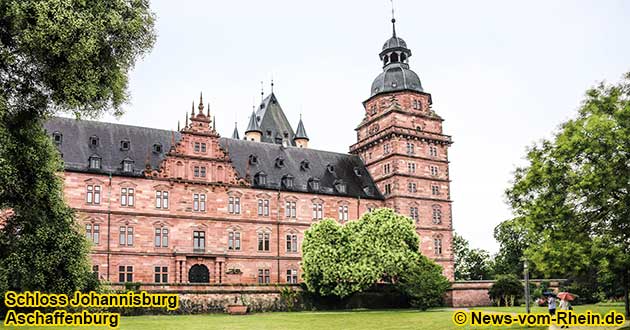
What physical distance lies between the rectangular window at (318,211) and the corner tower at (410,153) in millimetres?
6745

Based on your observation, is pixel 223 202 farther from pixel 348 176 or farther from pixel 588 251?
pixel 588 251

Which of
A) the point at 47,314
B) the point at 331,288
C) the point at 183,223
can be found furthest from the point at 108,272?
the point at 47,314

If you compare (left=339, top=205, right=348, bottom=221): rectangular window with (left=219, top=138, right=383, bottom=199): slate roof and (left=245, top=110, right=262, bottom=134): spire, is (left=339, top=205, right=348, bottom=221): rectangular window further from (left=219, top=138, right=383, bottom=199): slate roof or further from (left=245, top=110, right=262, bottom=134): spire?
(left=245, top=110, right=262, bottom=134): spire

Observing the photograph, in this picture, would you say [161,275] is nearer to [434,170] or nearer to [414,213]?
[414,213]

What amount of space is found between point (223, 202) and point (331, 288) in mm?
11951

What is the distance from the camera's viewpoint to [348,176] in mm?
61625

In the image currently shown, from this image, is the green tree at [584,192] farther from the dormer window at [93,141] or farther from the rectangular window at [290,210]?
the dormer window at [93,141]

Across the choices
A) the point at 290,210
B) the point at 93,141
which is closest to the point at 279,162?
the point at 290,210

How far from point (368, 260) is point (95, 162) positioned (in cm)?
2141

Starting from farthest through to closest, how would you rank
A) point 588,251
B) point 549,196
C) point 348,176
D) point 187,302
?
1. point 348,176
2. point 187,302
3. point 549,196
4. point 588,251

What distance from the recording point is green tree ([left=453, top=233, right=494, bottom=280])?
83.1m

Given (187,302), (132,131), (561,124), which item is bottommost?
(187,302)

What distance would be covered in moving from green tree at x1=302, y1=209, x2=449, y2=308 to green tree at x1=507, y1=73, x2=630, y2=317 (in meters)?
21.7

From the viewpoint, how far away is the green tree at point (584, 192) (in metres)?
22.0
